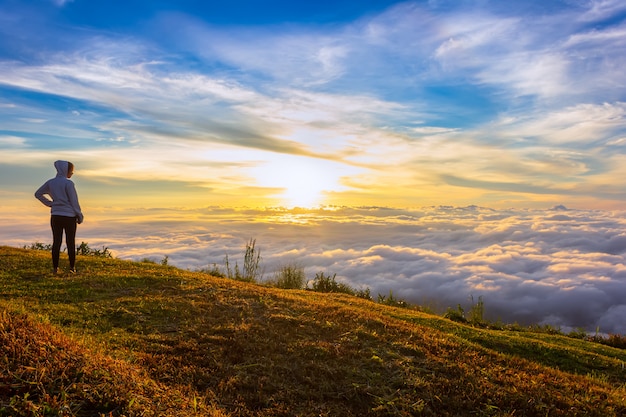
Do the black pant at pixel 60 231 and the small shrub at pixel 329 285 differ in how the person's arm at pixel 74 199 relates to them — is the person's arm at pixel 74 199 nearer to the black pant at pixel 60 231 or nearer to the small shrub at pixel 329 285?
the black pant at pixel 60 231

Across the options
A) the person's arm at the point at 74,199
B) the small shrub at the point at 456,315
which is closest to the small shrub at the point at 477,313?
the small shrub at the point at 456,315

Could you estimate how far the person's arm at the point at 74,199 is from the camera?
43.9ft

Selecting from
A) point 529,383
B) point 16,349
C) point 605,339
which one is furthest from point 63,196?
point 605,339

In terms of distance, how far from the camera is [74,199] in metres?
13.5

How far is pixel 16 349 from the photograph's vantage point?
5.77 metres

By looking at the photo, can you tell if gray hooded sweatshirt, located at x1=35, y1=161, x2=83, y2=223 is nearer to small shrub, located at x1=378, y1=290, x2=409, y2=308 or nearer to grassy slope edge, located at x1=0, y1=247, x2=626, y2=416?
grassy slope edge, located at x1=0, y1=247, x2=626, y2=416

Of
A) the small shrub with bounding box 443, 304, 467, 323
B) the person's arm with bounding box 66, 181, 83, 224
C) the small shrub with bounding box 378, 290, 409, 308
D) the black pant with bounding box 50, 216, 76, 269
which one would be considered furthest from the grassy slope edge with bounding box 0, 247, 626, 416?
the small shrub with bounding box 378, 290, 409, 308

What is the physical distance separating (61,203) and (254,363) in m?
9.06

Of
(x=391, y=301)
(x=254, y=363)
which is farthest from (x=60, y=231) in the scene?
(x=391, y=301)

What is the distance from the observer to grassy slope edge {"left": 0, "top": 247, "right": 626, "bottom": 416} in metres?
5.58

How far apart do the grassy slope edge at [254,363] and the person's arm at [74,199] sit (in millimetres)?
2576

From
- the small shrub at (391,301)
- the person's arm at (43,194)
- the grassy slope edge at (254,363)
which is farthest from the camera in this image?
the small shrub at (391,301)

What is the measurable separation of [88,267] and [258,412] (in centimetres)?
1125

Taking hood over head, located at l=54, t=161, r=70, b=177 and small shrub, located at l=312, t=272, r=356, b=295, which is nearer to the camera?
hood over head, located at l=54, t=161, r=70, b=177
